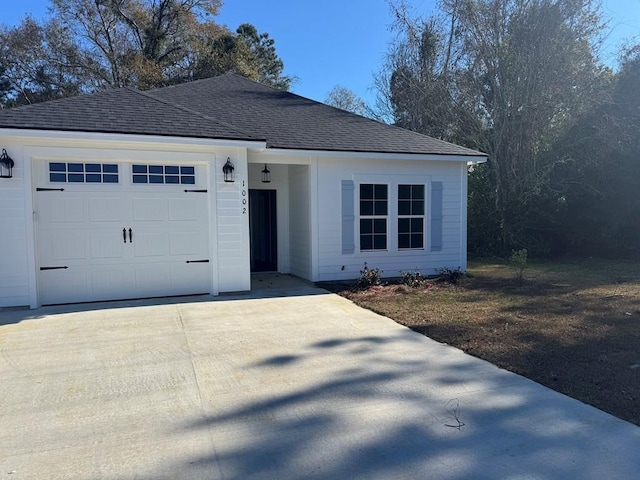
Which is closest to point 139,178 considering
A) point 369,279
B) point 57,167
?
point 57,167

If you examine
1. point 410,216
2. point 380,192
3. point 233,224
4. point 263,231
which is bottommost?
point 263,231

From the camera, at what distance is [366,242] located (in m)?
9.71

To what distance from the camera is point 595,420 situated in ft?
Result: 10.5

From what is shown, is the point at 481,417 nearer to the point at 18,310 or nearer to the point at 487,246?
the point at 18,310

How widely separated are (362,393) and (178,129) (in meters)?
5.51

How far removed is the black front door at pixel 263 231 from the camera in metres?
10.9

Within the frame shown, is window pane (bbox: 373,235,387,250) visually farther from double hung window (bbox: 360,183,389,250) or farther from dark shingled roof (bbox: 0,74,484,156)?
dark shingled roof (bbox: 0,74,484,156)

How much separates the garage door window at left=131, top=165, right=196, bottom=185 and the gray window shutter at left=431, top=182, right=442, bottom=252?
17.2 feet

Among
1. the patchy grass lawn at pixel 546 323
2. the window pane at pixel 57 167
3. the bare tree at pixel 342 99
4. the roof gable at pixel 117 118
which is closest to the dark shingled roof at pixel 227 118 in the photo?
the roof gable at pixel 117 118

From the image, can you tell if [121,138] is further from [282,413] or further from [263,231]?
[282,413]

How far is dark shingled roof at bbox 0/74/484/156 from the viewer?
7.07 metres

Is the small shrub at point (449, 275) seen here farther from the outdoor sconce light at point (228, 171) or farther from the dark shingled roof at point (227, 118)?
the outdoor sconce light at point (228, 171)

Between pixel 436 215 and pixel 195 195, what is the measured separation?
5314 mm

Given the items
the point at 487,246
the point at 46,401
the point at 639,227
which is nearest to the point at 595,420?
the point at 46,401
